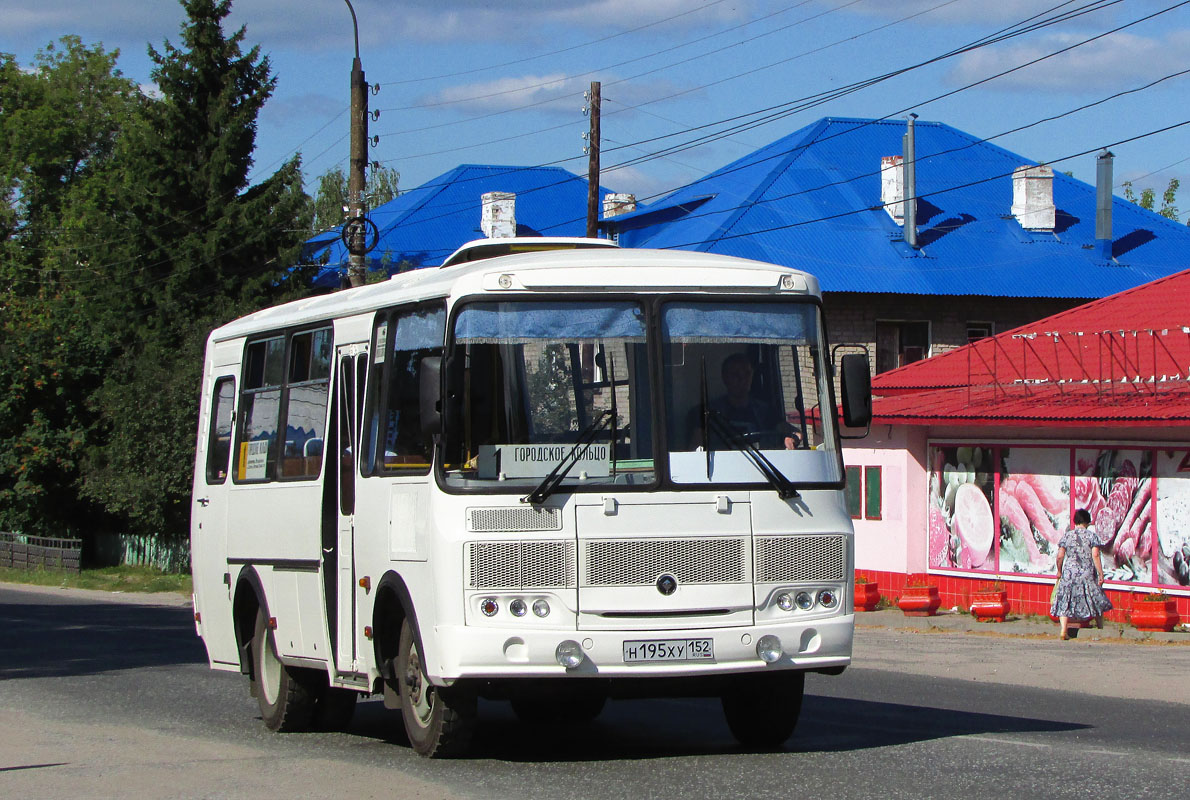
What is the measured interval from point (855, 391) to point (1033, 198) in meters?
38.2

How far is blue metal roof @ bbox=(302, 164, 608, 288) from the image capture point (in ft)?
186

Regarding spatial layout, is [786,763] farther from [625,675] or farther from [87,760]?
[87,760]

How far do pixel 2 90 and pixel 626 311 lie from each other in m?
70.1

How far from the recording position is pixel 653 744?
1068 cm

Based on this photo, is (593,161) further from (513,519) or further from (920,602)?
(513,519)

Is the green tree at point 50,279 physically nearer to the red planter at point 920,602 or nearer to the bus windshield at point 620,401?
the red planter at point 920,602

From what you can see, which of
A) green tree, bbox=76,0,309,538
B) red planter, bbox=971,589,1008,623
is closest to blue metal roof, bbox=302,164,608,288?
green tree, bbox=76,0,309,538

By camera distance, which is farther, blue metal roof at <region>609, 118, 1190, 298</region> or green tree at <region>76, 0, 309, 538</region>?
green tree at <region>76, 0, 309, 538</region>

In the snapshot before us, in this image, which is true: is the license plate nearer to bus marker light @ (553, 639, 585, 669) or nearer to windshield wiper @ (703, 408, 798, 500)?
bus marker light @ (553, 639, 585, 669)

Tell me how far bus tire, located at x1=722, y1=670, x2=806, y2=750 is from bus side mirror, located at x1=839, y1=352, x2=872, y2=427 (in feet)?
4.76

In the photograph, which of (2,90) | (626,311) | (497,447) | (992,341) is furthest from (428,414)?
(2,90)

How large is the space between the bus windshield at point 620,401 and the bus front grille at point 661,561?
0.32 m

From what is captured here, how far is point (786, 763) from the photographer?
9492 millimetres

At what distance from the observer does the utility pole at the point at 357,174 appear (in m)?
27.8
